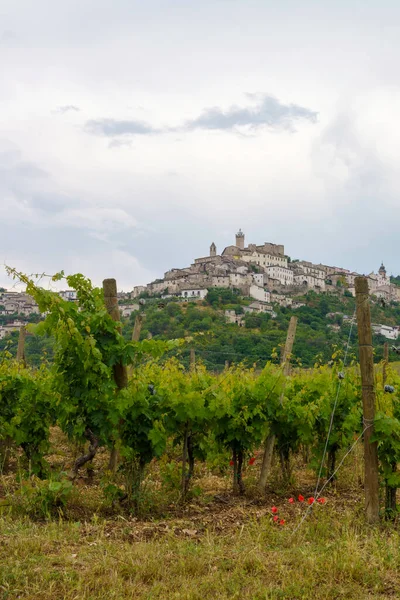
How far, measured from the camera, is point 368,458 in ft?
19.7

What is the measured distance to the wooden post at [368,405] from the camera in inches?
234

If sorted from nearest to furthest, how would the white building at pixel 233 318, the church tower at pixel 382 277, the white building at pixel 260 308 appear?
the white building at pixel 233 318 < the white building at pixel 260 308 < the church tower at pixel 382 277

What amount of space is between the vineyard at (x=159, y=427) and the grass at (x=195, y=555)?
86mm

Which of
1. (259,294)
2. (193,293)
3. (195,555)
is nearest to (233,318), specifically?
(193,293)

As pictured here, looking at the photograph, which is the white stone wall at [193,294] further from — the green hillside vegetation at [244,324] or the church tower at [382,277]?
the church tower at [382,277]

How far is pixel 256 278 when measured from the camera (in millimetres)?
119375

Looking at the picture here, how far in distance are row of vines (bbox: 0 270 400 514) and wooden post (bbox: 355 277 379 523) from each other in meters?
0.12

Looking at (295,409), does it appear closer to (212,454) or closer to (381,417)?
(212,454)

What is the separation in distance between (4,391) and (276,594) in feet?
18.5

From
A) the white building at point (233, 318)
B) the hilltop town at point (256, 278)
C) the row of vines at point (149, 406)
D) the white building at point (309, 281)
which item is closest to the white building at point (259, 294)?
the hilltop town at point (256, 278)

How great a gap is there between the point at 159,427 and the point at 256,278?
113 m

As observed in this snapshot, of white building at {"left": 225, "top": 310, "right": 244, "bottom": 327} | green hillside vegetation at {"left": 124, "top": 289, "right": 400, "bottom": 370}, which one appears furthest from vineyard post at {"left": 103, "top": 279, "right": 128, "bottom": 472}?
white building at {"left": 225, "top": 310, "right": 244, "bottom": 327}

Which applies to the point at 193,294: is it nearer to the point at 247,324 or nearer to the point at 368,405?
the point at 247,324

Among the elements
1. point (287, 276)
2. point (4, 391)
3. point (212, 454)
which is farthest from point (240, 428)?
point (287, 276)
